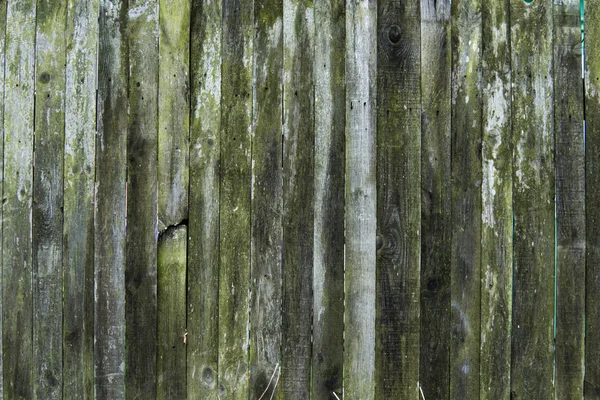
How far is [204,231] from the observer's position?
2.42 m

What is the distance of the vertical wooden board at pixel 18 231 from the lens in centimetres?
245

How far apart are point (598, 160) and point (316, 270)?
55.5 inches

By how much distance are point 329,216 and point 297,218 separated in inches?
5.8

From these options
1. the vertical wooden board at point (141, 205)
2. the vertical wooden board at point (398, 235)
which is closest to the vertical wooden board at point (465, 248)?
the vertical wooden board at point (398, 235)

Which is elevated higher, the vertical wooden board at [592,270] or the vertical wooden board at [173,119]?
the vertical wooden board at [173,119]

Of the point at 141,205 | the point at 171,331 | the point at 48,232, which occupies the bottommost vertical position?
the point at 171,331

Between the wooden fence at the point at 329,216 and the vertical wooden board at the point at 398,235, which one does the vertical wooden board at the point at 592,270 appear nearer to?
the wooden fence at the point at 329,216

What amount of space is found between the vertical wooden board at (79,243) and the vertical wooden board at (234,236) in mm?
617

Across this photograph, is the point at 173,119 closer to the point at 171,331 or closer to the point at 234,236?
the point at 234,236

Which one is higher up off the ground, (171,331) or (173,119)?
(173,119)

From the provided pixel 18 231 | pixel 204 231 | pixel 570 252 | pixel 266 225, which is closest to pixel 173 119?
pixel 204 231

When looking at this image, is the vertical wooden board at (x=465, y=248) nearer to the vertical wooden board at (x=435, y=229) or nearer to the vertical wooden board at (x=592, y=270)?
the vertical wooden board at (x=435, y=229)

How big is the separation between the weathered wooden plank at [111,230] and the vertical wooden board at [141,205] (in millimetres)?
32

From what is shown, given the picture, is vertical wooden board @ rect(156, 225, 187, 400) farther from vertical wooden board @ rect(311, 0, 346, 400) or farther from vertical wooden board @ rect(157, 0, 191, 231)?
vertical wooden board @ rect(311, 0, 346, 400)
